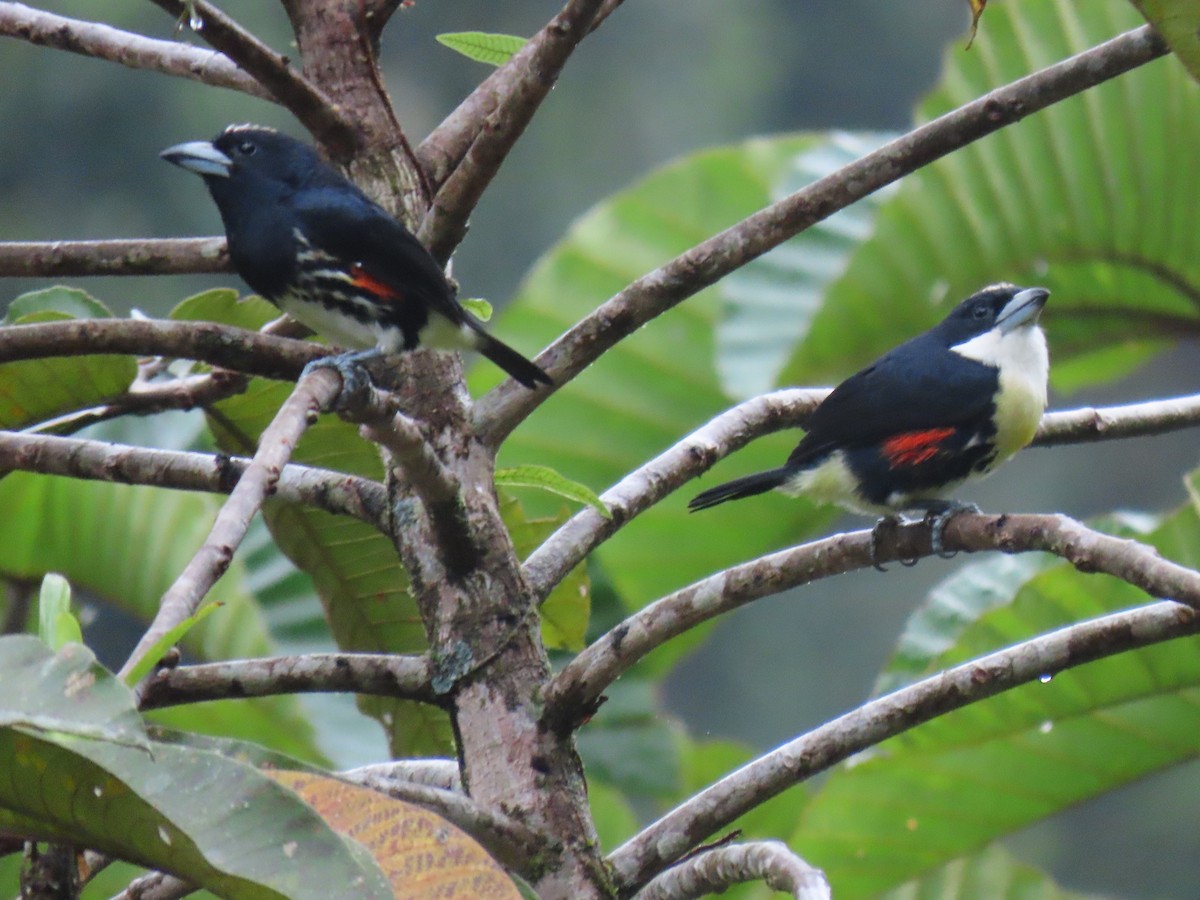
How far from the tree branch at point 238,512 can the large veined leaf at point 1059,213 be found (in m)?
3.04

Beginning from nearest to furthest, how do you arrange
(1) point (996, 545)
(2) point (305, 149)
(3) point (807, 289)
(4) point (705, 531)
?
1. (1) point (996, 545)
2. (2) point (305, 149)
3. (4) point (705, 531)
4. (3) point (807, 289)

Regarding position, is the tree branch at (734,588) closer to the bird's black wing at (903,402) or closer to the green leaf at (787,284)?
the bird's black wing at (903,402)

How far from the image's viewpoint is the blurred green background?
15977 mm

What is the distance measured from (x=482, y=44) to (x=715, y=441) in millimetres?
594

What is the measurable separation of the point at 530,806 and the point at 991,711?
4.55ft

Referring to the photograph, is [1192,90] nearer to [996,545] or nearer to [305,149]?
[305,149]

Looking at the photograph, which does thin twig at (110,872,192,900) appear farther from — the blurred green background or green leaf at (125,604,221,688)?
the blurred green background

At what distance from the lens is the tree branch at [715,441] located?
182 centimetres

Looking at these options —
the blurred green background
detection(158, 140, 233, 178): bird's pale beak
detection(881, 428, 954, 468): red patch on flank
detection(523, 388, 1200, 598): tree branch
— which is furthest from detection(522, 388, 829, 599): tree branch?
the blurred green background

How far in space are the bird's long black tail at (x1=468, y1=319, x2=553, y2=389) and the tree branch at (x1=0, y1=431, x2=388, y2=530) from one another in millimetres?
229

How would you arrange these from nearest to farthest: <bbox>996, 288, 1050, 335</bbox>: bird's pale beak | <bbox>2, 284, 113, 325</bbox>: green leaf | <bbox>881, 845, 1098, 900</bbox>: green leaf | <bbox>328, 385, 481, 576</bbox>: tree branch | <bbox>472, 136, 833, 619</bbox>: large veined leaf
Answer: <bbox>328, 385, 481, 576</bbox>: tree branch → <bbox>2, 284, 113, 325</bbox>: green leaf → <bbox>996, 288, 1050, 335</bbox>: bird's pale beak → <bbox>881, 845, 1098, 900</bbox>: green leaf → <bbox>472, 136, 833, 619</bbox>: large veined leaf

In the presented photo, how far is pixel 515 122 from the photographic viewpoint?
1.74 m

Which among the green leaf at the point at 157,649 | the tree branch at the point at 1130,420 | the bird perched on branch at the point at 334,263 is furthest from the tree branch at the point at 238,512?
the tree branch at the point at 1130,420

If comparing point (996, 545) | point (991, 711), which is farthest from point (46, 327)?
point (991, 711)
